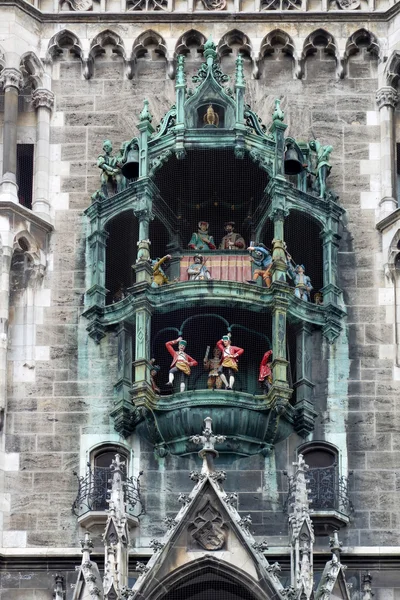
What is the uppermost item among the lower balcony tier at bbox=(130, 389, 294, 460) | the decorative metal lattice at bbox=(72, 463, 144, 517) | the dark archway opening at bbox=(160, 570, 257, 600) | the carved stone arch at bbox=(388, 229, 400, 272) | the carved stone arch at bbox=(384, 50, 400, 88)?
the carved stone arch at bbox=(384, 50, 400, 88)

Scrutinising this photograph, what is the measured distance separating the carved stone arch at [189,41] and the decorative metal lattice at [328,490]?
248 inches

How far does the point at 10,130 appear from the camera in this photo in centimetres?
3431

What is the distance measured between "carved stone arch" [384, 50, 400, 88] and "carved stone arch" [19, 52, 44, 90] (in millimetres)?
4464

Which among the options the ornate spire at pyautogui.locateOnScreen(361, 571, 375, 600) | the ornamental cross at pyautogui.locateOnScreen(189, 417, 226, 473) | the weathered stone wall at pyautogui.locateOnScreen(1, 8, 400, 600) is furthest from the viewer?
the weathered stone wall at pyautogui.locateOnScreen(1, 8, 400, 600)

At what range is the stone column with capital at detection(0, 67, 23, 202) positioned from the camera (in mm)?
33938

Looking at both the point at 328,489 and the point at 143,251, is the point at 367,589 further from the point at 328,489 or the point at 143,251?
the point at 143,251

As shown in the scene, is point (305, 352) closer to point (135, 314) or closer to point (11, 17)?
point (135, 314)

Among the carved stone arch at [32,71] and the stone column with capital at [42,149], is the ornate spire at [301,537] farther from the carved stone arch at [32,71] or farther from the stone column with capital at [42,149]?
the carved stone arch at [32,71]

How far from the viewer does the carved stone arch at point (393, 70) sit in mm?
35031

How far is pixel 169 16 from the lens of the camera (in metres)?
35.6

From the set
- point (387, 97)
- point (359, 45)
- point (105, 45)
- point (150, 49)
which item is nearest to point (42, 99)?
point (105, 45)

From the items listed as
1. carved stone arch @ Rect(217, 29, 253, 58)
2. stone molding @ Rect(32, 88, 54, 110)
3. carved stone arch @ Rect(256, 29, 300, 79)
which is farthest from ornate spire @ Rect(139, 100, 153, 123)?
carved stone arch @ Rect(256, 29, 300, 79)

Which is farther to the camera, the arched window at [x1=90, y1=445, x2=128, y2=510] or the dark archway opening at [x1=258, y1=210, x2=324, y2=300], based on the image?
the dark archway opening at [x1=258, y1=210, x2=324, y2=300]

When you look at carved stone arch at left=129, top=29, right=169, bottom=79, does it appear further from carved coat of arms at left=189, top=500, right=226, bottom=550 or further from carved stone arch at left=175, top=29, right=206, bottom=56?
carved coat of arms at left=189, top=500, right=226, bottom=550
